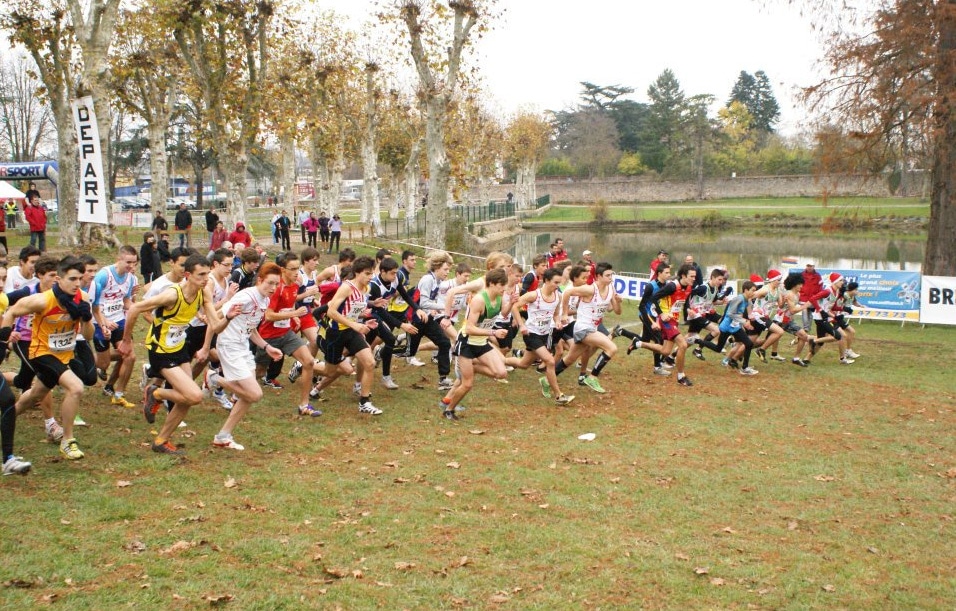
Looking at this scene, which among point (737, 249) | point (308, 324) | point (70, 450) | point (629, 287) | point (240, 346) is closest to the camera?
point (70, 450)

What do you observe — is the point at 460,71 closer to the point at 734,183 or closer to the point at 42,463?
the point at 42,463

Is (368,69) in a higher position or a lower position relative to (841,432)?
higher

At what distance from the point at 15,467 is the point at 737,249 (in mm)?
47782

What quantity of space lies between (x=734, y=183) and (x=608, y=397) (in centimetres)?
7875

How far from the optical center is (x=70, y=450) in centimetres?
Result: 784

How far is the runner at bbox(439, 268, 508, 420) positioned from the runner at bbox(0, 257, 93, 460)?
171 inches

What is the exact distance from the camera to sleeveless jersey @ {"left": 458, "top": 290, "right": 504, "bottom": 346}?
1015 cm

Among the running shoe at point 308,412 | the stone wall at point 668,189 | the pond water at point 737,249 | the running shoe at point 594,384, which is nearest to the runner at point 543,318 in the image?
the running shoe at point 594,384

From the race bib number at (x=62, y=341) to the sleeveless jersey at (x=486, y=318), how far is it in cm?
445

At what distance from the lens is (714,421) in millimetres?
10625

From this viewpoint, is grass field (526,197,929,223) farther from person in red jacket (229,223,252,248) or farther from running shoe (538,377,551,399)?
running shoe (538,377,551,399)

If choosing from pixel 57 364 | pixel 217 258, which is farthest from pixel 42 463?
pixel 217 258

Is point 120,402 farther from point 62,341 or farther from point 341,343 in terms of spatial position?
point 341,343

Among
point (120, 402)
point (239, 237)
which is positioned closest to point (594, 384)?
point (120, 402)
